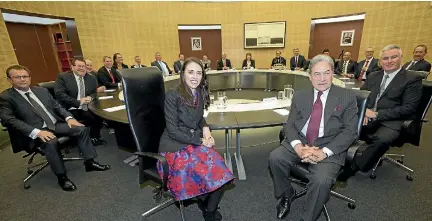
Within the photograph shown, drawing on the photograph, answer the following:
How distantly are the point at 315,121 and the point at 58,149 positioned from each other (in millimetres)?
2567

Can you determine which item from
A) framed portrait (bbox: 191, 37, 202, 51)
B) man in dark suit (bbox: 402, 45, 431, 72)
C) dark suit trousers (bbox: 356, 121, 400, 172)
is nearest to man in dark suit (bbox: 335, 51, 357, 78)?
man in dark suit (bbox: 402, 45, 431, 72)

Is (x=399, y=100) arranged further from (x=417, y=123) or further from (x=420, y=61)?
(x=420, y=61)

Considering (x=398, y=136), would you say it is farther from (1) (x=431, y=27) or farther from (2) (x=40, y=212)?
(1) (x=431, y=27)

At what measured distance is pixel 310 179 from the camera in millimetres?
1439

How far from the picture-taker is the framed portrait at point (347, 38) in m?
7.17

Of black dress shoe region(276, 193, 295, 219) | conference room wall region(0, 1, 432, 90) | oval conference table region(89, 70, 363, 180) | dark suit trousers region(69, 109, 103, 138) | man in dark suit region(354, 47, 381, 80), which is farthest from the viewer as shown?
conference room wall region(0, 1, 432, 90)

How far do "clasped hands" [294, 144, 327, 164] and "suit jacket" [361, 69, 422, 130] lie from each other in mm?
972

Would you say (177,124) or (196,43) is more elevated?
(196,43)

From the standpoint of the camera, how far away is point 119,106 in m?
2.56

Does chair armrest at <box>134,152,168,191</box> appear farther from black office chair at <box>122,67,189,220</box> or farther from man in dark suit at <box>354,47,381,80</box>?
man in dark suit at <box>354,47,381,80</box>

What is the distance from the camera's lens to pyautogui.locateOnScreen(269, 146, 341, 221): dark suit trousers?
1391mm

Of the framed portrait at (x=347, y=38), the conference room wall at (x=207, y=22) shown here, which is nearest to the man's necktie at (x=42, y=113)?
the conference room wall at (x=207, y=22)

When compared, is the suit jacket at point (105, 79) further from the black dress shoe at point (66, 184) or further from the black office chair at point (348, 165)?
the black office chair at point (348, 165)

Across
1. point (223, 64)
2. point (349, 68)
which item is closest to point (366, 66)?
point (349, 68)
